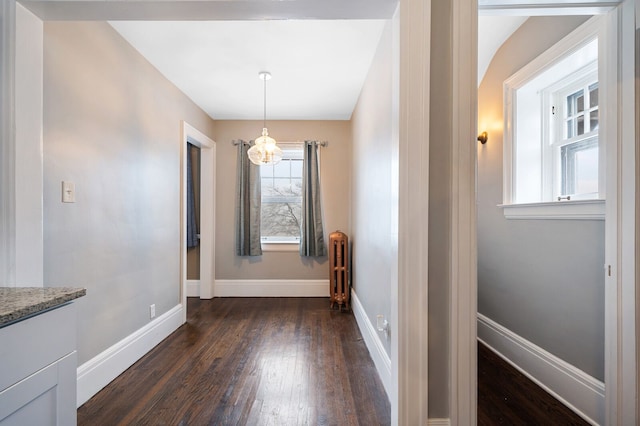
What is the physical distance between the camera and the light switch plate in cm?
170

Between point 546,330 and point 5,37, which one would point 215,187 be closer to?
point 5,37

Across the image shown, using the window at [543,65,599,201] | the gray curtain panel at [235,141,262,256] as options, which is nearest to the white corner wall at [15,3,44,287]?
the gray curtain panel at [235,141,262,256]

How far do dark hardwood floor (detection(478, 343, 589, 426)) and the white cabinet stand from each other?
1.92 metres

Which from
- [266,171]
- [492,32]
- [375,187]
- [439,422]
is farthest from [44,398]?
[266,171]

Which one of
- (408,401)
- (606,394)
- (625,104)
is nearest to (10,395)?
(408,401)

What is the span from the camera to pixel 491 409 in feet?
5.58

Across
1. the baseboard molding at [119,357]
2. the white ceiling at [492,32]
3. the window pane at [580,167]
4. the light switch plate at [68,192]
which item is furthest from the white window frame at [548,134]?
the baseboard molding at [119,357]

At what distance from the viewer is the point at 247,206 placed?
4105 mm

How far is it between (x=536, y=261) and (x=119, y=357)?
3.06 meters

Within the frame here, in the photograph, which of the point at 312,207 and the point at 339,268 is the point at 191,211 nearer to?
the point at 312,207

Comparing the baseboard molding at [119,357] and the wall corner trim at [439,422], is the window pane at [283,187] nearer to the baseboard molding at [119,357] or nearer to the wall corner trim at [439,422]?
the baseboard molding at [119,357]

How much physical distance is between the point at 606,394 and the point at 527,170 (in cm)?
148

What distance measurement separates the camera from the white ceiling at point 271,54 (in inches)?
82.0

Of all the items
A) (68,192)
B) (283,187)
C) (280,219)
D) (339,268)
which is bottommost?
(339,268)
